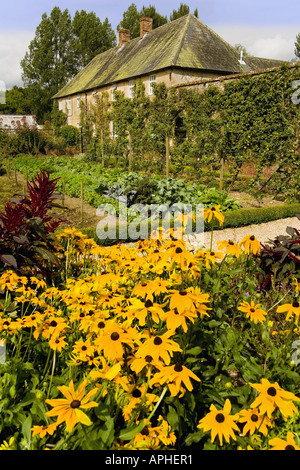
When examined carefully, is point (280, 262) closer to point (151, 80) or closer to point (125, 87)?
point (151, 80)

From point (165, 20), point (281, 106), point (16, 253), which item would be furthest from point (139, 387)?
point (165, 20)

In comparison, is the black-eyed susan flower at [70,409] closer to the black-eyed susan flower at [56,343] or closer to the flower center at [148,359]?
the flower center at [148,359]

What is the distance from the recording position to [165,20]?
4438 cm

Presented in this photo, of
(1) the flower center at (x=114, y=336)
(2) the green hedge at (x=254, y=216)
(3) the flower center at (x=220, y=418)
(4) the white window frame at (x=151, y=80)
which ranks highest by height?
(4) the white window frame at (x=151, y=80)

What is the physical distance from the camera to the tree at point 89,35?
4465cm

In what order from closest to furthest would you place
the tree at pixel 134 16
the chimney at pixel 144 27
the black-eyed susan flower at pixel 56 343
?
the black-eyed susan flower at pixel 56 343 < the chimney at pixel 144 27 < the tree at pixel 134 16

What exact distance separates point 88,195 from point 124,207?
71.3 inches

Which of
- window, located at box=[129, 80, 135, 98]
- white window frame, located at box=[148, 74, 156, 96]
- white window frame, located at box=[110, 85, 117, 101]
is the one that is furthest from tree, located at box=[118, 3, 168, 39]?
white window frame, located at box=[148, 74, 156, 96]

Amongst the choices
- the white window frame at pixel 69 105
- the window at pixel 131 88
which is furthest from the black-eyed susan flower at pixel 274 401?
the white window frame at pixel 69 105

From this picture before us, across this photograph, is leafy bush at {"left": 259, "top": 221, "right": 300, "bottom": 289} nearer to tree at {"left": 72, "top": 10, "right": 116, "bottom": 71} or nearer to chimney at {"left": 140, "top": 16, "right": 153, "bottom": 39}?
chimney at {"left": 140, "top": 16, "right": 153, "bottom": 39}

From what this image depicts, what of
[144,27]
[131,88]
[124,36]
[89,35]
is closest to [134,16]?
[89,35]

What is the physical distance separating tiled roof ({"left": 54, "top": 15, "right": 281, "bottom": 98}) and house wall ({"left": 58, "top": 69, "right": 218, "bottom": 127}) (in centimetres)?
31

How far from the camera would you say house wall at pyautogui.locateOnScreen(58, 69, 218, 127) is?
18797 mm
